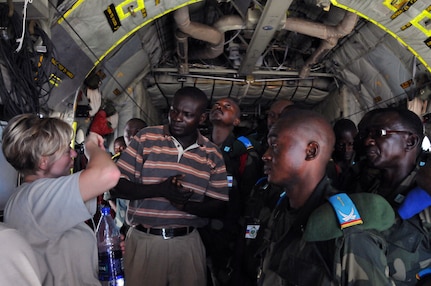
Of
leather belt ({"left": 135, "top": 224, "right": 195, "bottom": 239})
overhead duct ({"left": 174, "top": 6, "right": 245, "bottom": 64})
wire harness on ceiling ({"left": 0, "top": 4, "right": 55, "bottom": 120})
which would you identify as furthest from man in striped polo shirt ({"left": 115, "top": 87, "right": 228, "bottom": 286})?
overhead duct ({"left": 174, "top": 6, "right": 245, "bottom": 64})

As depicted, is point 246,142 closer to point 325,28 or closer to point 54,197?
point 54,197

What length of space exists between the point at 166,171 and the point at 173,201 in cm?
27

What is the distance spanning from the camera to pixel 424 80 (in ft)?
14.6

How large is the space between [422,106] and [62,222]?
4.37 m

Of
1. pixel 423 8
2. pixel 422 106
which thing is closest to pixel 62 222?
pixel 423 8

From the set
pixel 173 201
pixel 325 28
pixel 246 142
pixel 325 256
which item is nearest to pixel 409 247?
pixel 325 256

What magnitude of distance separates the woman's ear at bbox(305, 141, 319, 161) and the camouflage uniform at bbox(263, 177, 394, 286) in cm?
11

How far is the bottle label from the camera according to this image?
1.81 metres

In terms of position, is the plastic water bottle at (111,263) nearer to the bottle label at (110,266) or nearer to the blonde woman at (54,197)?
the bottle label at (110,266)

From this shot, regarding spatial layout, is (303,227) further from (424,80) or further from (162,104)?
(162,104)

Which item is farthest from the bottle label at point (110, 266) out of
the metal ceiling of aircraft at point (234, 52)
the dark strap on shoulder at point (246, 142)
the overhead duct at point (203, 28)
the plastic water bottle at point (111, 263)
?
the overhead duct at point (203, 28)

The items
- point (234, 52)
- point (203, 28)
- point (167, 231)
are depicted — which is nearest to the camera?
point (167, 231)

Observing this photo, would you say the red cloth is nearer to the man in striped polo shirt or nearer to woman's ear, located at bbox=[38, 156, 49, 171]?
the man in striped polo shirt

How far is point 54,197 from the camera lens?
1.45 m
